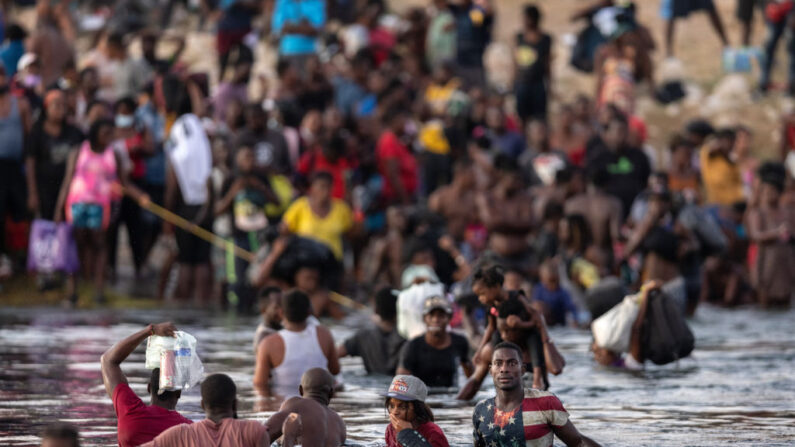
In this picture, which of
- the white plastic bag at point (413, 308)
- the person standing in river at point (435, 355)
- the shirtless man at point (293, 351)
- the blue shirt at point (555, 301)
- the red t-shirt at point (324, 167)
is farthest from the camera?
the red t-shirt at point (324, 167)

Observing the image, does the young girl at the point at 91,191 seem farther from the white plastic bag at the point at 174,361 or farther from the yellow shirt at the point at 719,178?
the white plastic bag at the point at 174,361

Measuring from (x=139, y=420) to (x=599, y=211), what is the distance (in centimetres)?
1072

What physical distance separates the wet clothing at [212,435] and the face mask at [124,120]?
434 inches

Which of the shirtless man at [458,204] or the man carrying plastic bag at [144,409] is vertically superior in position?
the shirtless man at [458,204]

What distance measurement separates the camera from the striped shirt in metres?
8.62

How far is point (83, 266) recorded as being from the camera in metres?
18.1


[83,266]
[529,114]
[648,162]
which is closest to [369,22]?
[529,114]

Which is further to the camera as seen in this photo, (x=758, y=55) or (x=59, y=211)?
(x=758, y=55)

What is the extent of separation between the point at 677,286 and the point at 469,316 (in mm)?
4430

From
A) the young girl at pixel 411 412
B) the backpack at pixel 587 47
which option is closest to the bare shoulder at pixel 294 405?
the young girl at pixel 411 412

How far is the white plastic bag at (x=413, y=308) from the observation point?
1256 centimetres

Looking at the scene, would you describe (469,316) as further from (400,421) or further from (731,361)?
(400,421)

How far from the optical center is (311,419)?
340 inches

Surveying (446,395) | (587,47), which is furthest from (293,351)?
(587,47)
